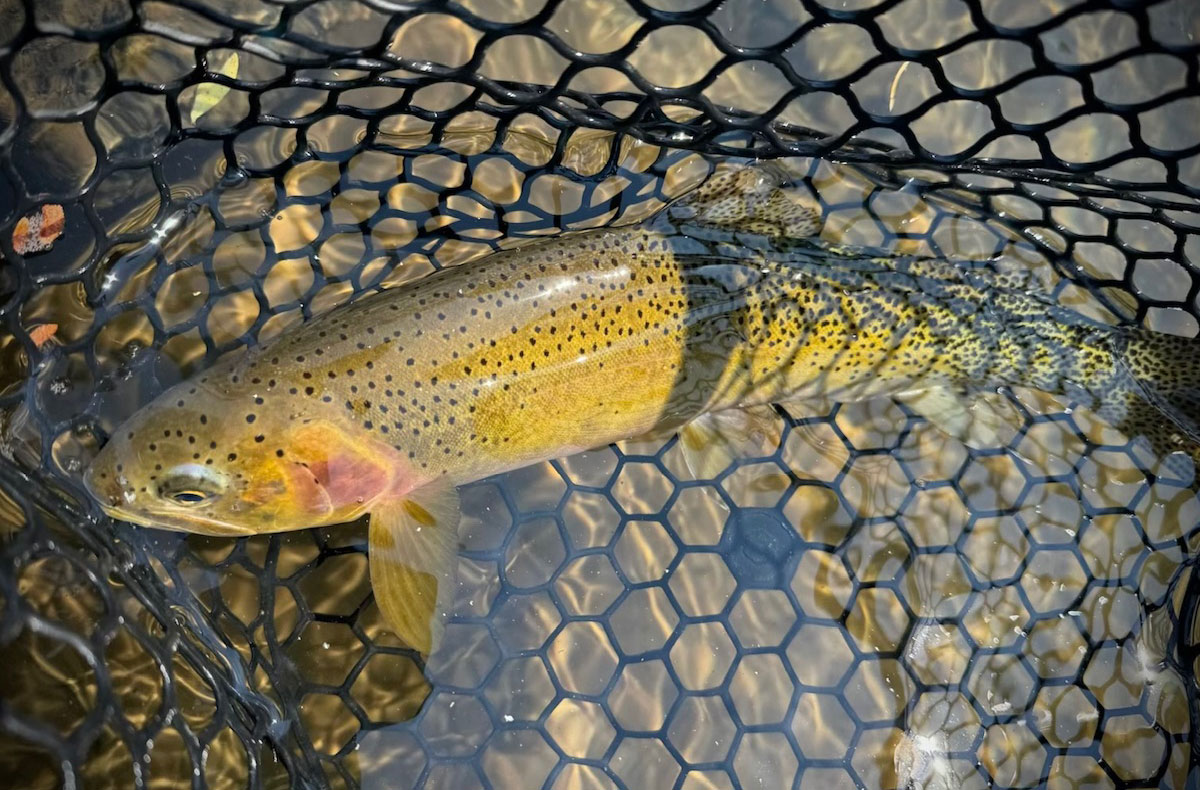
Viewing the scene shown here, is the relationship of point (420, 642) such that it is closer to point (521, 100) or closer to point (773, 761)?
point (773, 761)

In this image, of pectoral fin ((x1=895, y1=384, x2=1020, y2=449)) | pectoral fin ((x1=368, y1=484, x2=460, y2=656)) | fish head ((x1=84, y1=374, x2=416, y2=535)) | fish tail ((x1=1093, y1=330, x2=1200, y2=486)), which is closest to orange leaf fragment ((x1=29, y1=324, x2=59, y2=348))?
fish head ((x1=84, y1=374, x2=416, y2=535))

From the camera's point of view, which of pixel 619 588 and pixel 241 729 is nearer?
pixel 241 729

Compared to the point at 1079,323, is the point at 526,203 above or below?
above

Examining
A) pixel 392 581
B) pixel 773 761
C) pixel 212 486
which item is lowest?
pixel 773 761

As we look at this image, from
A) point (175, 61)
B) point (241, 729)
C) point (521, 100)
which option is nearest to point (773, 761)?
point (241, 729)

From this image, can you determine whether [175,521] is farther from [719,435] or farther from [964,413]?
[964,413]

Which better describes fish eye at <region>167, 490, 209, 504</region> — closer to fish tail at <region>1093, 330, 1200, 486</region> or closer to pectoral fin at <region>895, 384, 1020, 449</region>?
pectoral fin at <region>895, 384, 1020, 449</region>

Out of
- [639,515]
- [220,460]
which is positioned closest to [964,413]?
[639,515]
